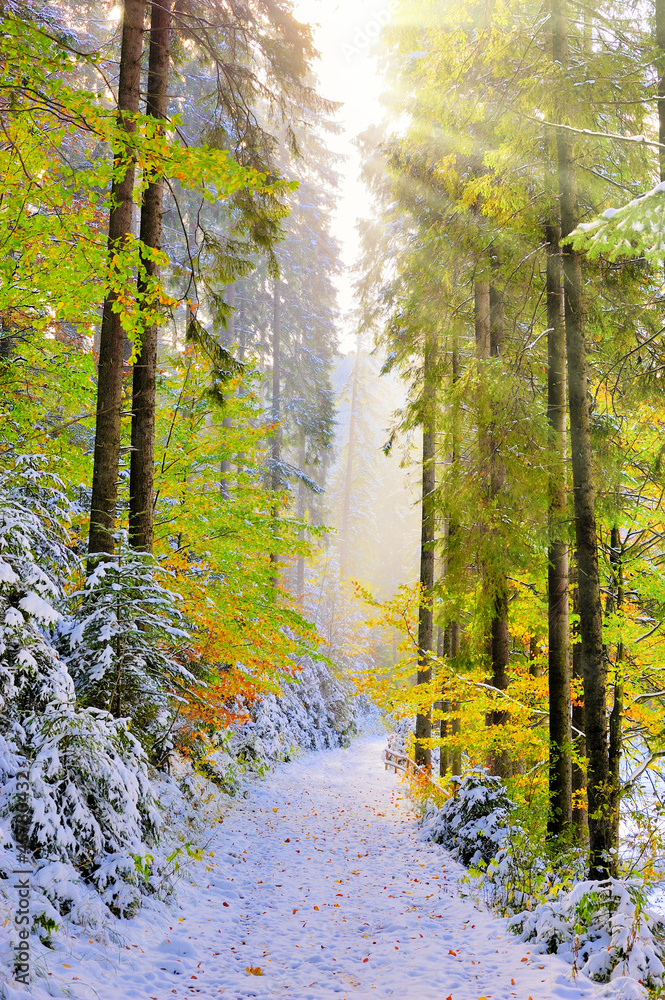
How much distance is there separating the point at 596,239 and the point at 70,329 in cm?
1374

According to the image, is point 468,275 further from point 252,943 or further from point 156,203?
point 252,943

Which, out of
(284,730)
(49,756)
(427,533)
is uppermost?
(427,533)

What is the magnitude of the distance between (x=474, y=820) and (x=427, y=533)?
19.5ft

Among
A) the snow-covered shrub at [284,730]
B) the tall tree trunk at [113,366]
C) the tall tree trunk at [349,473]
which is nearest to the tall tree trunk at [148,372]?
the tall tree trunk at [113,366]

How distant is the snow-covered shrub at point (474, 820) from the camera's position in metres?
7.62

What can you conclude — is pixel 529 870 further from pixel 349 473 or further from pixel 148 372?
pixel 349 473

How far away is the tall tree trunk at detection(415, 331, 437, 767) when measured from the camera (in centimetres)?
1095

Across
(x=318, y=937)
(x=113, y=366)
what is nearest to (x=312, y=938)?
(x=318, y=937)

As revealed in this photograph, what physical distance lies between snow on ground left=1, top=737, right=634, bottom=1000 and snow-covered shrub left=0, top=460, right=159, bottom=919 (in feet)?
1.91

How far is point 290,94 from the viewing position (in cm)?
862

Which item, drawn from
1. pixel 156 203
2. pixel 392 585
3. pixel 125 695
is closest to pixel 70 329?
pixel 156 203

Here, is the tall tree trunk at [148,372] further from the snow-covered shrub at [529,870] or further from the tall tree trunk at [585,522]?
the snow-covered shrub at [529,870]

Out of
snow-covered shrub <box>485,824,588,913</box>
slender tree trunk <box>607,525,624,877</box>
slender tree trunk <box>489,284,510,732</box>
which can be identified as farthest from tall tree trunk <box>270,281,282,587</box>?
snow-covered shrub <box>485,824,588,913</box>

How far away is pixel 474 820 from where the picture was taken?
26.9 ft
